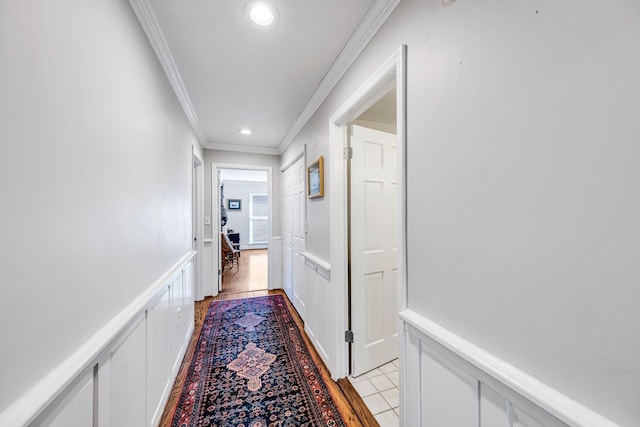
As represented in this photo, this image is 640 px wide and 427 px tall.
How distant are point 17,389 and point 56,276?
26 centimetres

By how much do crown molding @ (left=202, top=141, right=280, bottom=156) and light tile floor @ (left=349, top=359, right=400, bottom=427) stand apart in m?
3.28

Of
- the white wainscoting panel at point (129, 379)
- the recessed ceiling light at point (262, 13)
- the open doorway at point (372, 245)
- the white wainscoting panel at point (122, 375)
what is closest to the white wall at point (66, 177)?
the white wainscoting panel at point (122, 375)

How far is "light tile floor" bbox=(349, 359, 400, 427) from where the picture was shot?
5.00ft

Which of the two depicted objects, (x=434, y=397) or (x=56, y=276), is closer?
(x=56, y=276)

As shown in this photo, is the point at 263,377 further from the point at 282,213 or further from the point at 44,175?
the point at 282,213

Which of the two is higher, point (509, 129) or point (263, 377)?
point (509, 129)

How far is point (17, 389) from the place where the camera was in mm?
556

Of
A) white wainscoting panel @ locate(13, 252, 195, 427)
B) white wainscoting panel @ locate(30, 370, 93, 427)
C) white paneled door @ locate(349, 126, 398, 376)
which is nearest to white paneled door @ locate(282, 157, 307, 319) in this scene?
white paneled door @ locate(349, 126, 398, 376)

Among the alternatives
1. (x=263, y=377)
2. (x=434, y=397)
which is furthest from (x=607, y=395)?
(x=263, y=377)

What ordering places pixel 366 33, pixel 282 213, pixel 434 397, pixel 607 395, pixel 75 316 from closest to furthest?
pixel 607 395 → pixel 75 316 → pixel 434 397 → pixel 366 33 → pixel 282 213

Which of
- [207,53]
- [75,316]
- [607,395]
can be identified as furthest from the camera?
[207,53]

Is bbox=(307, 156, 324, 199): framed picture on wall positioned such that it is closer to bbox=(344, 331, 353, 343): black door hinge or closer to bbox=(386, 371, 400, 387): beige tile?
bbox=(344, 331, 353, 343): black door hinge

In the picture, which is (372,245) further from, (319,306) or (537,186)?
(537,186)

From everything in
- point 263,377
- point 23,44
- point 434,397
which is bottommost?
point 263,377
